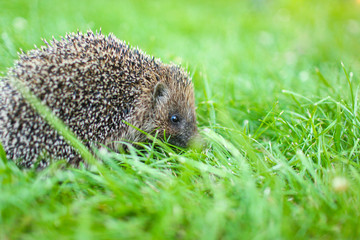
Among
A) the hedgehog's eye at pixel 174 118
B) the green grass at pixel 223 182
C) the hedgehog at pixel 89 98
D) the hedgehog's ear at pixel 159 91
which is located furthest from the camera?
the hedgehog's eye at pixel 174 118

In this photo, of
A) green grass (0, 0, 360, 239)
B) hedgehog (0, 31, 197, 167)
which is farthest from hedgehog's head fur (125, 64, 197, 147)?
green grass (0, 0, 360, 239)

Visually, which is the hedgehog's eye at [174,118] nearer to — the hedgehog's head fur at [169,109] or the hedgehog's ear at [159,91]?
the hedgehog's head fur at [169,109]

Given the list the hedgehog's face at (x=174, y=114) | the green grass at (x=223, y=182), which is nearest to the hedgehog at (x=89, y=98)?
the hedgehog's face at (x=174, y=114)

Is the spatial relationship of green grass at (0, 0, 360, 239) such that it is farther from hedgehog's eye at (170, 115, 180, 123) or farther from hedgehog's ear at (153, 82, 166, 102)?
hedgehog's ear at (153, 82, 166, 102)

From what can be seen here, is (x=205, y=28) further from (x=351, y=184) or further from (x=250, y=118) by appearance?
(x=351, y=184)

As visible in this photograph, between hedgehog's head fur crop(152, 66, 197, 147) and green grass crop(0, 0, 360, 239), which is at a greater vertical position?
hedgehog's head fur crop(152, 66, 197, 147)

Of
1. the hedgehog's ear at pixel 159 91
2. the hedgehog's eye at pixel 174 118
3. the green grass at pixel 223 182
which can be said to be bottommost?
the green grass at pixel 223 182

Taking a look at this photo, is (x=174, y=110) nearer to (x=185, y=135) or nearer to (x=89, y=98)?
(x=185, y=135)

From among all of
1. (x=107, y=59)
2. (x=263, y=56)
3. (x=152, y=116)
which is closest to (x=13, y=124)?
(x=107, y=59)
